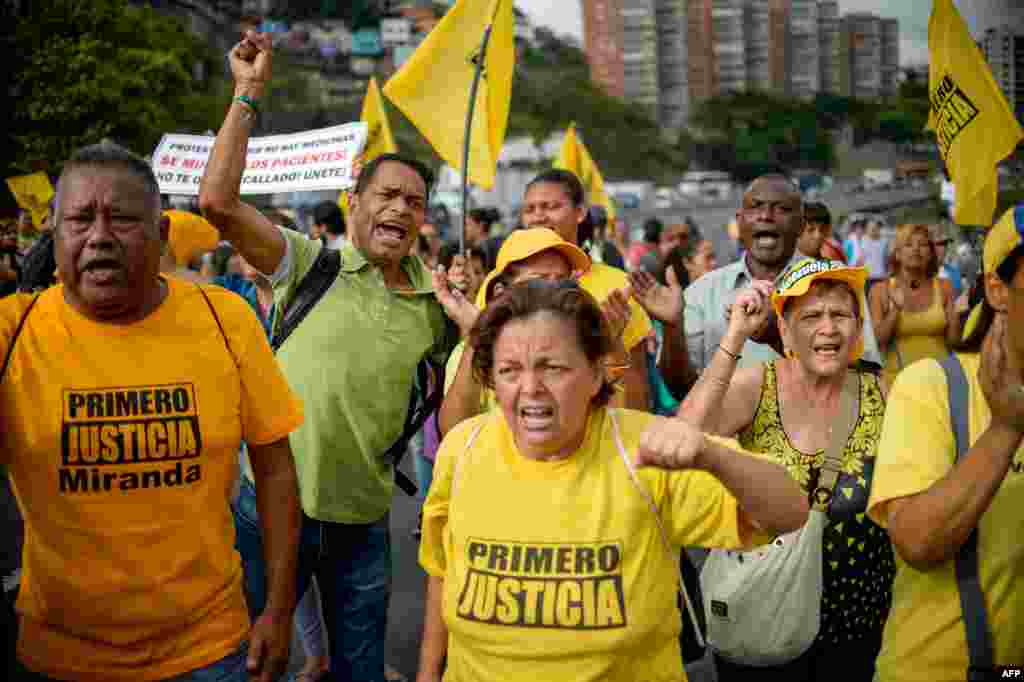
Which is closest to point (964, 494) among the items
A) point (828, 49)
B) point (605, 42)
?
point (828, 49)

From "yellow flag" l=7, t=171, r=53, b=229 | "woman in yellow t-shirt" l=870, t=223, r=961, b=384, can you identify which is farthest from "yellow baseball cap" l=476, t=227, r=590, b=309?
"yellow flag" l=7, t=171, r=53, b=229

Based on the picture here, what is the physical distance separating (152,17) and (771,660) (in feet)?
112

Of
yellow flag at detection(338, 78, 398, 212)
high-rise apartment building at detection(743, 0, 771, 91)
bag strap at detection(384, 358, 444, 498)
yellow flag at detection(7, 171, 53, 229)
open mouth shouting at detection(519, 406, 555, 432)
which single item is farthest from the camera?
high-rise apartment building at detection(743, 0, 771, 91)

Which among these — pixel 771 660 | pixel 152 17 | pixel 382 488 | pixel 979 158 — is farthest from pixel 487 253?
pixel 152 17

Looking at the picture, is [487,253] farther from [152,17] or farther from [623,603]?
[152,17]

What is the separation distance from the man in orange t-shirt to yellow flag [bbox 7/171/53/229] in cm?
973

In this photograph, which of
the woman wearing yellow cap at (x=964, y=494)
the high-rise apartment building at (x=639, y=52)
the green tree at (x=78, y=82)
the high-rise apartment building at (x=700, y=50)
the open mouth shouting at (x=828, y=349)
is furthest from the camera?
the high-rise apartment building at (x=700, y=50)

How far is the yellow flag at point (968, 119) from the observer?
4.71 meters

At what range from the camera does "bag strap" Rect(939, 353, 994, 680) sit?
2.24m

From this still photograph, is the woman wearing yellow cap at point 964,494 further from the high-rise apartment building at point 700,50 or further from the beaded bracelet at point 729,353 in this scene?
the high-rise apartment building at point 700,50

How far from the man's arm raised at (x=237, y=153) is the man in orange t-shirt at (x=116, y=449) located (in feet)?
1.20

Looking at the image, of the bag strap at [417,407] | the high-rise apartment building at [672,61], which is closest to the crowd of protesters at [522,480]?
the bag strap at [417,407]

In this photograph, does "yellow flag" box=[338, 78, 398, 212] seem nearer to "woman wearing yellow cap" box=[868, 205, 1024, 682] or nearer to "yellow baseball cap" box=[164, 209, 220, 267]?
"yellow baseball cap" box=[164, 209, 220, 267]

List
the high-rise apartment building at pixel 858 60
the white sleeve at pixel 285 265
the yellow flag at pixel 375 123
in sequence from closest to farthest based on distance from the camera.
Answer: the white sleeve at pixel 285 265 → the yellow flag at pixel 375 123 → the high-rise apartment building at pixel 858 60
